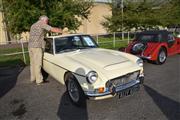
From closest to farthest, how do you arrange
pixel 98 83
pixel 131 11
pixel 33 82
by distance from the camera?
pixel 98 83
pixel 33 82
pixel 131 11

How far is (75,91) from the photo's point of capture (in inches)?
178

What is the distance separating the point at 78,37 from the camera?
5809 mm

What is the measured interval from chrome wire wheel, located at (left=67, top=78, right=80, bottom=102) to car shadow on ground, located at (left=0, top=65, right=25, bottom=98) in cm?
200

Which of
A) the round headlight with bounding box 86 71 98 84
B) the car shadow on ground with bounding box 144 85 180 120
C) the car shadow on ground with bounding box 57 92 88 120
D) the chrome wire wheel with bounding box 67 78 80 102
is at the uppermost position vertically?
the round headlight with bounding box 86 71 98 84

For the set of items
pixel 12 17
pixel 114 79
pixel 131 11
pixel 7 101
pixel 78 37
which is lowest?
pixel 7 101

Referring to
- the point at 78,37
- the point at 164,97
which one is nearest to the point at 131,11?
the point at 78,37

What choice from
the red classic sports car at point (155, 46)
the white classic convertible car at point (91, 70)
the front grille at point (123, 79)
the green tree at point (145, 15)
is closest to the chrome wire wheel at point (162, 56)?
the red classic sports car at point (155, 46)

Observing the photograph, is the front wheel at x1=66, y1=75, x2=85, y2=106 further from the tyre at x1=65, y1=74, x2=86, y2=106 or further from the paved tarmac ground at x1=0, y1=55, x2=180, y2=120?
the paved tarmac ground at x1=0, y1=55, x2=180, y2=120

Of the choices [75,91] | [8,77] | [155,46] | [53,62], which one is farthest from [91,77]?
[155,46]

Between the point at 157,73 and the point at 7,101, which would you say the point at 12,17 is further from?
the point at 157,73

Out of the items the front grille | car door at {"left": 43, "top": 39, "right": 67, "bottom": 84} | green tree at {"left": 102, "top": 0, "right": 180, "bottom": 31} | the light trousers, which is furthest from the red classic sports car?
green tree at {"left": 102, "top": 0, "right": 180, "bottom": 31}

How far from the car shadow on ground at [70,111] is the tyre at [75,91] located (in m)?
0.11

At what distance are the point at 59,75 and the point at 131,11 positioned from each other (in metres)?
13.9

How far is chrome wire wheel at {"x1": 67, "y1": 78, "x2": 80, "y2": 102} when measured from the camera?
4.43m
